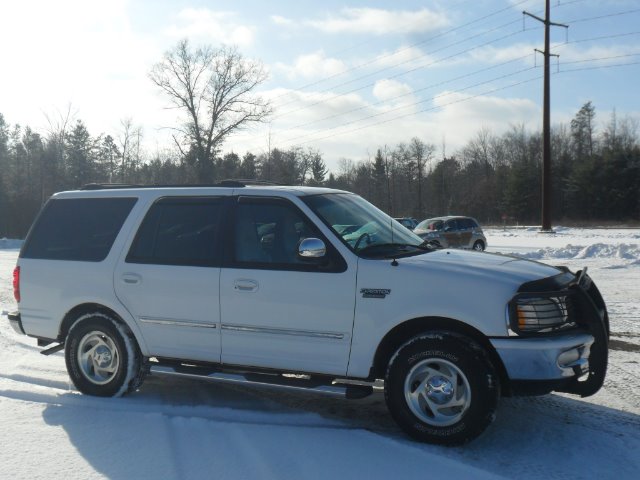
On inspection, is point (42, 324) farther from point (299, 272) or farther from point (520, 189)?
point (520, 189)

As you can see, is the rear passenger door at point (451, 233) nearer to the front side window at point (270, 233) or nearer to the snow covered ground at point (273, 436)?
the snow covered ground at point (273, 436)

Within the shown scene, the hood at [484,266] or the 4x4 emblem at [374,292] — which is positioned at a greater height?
the hood at [484,266]

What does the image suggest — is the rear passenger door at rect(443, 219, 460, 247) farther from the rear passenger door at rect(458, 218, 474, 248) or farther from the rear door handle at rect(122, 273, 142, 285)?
the rear door handle at rect(122, 273, 142, 285)

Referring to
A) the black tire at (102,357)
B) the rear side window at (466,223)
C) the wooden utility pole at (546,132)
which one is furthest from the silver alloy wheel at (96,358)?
the wooden utility pole at (546,132)

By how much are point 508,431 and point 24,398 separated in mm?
4361

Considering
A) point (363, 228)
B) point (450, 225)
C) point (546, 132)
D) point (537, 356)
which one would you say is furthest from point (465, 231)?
point (537, 356)

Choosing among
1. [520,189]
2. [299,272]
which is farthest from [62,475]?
[520,189]

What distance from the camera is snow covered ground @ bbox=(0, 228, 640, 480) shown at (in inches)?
165

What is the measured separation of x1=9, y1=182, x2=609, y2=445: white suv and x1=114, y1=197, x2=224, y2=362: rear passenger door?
0.01 m

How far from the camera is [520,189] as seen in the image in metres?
74.6

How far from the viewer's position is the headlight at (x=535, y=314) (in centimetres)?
443

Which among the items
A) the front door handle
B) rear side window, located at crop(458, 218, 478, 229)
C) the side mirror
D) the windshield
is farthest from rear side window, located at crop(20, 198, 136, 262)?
rear side window, located at crop(458, 218, 478, 229)

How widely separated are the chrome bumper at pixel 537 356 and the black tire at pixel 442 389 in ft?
0.46

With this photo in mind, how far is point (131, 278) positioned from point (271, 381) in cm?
168
